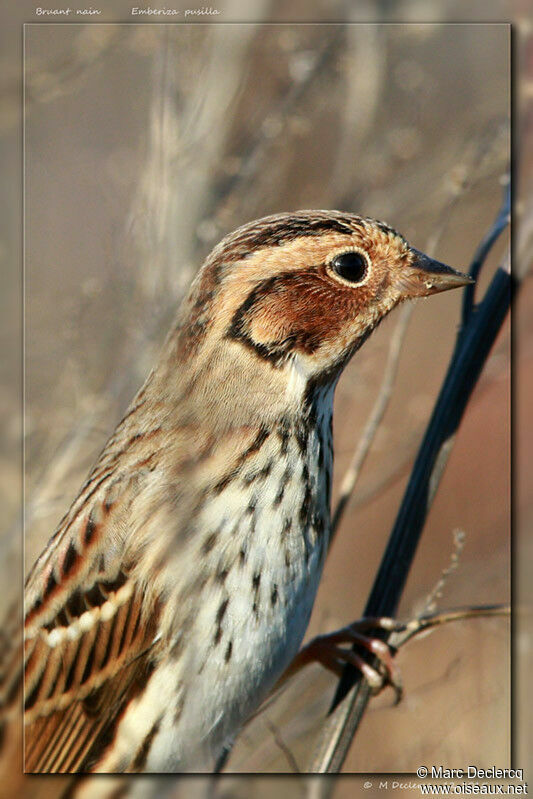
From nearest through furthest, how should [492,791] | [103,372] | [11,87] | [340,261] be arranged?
[340,261]
[492,791]
[11,87]
[103,372]

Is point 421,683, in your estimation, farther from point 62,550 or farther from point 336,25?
point 336,25

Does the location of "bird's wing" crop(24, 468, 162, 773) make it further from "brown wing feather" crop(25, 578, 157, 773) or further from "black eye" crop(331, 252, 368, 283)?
"black eye" crop(331, 252, 368, 283)

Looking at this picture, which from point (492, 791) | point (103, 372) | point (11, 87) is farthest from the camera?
point (103, 372)

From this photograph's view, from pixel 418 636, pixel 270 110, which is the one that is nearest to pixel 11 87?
pixel 270 110

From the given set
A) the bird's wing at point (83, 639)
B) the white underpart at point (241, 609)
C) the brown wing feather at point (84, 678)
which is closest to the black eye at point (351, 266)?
the white underpart at point (241, 609)

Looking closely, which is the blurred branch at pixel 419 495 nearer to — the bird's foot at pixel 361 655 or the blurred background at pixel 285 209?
A: the bird's foot at pixel 361 655

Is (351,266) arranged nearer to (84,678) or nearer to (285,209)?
(285,209)

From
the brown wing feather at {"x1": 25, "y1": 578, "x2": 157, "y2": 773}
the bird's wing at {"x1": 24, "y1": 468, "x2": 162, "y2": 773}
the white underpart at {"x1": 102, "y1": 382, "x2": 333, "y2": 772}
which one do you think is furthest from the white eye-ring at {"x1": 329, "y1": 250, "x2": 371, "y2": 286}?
the brown wing feather at {"x1": 25, "y1": 578, "x2": 157, "y2": 773}
